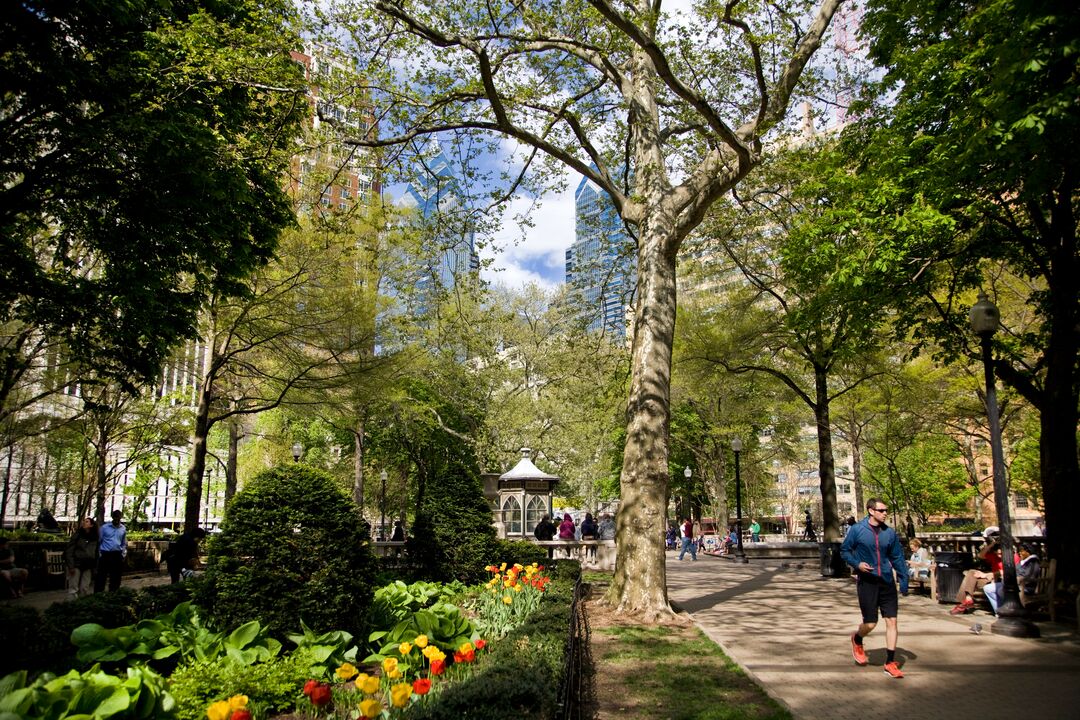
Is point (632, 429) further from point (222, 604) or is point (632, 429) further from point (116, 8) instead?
point (116, 8)

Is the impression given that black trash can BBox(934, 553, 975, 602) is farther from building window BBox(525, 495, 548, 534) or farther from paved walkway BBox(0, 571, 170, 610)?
paved walkway BBox(0, 571, 170, 610)

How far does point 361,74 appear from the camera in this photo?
10859 millimetres

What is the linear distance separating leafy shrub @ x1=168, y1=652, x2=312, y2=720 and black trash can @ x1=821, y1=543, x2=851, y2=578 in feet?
51.6

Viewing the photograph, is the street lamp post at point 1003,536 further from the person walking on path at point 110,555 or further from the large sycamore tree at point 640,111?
the person walking on path at point 110,555

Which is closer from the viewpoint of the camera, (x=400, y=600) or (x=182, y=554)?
(x=400, y=600)

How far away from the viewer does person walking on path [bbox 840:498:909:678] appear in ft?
24.2

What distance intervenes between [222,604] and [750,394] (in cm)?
2793

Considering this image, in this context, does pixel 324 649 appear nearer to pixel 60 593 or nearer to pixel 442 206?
pixel 442 206

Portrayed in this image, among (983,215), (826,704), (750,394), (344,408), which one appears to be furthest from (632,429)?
(750,394)

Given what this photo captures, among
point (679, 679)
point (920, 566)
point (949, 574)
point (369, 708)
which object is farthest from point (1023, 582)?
point (369, 708)

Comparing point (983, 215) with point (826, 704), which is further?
point (983, 215)

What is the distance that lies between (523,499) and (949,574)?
36.1 feet

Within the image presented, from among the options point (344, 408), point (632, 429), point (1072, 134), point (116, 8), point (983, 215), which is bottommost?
point (632, 429)

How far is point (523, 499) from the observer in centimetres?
1997
